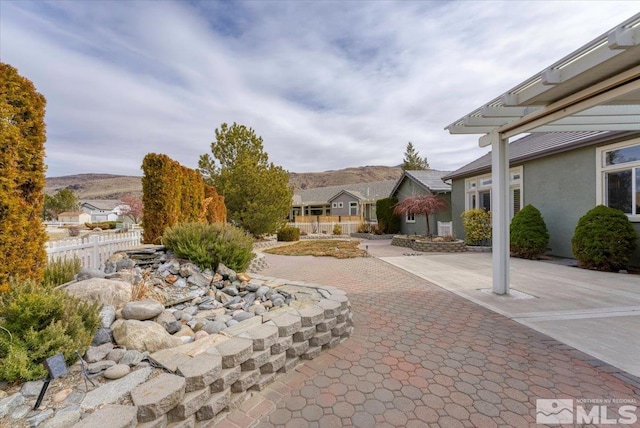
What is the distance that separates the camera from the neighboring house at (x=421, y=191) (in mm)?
14727

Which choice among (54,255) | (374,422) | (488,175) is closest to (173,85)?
(54,255)

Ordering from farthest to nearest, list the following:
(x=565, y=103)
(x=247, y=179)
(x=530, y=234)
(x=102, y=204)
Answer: (x=102, y=204) < (x=247, y=179) < (x=530, y=234) < (x=565, y=103)

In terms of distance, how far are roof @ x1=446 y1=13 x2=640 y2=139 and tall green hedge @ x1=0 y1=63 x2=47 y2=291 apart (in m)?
6.14

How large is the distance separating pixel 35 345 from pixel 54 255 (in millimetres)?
4599

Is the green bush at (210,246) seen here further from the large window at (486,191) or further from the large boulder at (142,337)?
the large window at (486,191)

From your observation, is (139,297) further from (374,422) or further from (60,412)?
(374,422)

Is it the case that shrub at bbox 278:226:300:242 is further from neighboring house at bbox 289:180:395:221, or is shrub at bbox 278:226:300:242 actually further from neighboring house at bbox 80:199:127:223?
neighboring house at bbox 80:199:127:223

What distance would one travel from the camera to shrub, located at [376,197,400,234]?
58.0ft

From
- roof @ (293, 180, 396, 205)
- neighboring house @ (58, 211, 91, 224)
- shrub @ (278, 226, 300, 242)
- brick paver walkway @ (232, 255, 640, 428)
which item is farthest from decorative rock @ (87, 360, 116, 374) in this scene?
neighboring house @ (58, 211, 91, 224)

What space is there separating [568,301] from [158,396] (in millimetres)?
5925

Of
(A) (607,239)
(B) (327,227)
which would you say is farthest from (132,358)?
(B) (327,227)

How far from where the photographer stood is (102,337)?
2523 mm

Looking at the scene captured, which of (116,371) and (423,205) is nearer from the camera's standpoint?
(116,371)

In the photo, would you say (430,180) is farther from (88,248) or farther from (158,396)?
(158,396)
